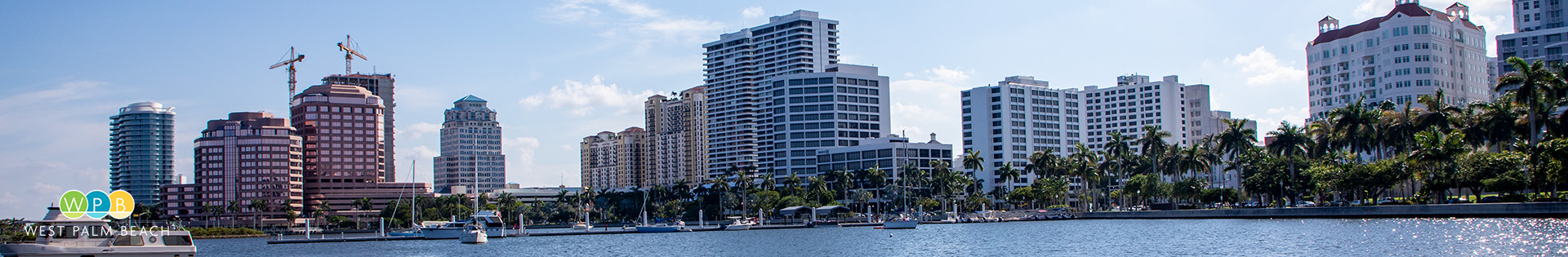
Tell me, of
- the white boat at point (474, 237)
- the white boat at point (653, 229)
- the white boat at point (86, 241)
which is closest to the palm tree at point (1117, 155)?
the white boat at point (653, 229)

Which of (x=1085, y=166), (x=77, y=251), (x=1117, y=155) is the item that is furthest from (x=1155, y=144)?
(x=77, y=251)

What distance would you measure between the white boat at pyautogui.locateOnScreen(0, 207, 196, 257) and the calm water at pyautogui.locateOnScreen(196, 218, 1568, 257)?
168 ft

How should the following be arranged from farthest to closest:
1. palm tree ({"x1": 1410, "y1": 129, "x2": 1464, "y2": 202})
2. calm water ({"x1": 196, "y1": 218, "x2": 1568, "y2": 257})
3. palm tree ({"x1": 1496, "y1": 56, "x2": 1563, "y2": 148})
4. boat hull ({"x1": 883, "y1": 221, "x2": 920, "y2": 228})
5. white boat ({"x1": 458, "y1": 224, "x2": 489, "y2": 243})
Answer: boat hull ({"x1": 883, "y1": 221, "x2": 920, "y2": 228}) → white boat ({"x1": 458, "y1": 224, "x2": 489, "y2": 243}) → palm tree ({"x1": 1410, "y1": 129, "x2": 1464, "y2": 202}) → palm tree ({"x1": 1496, "y1": 56, "x2": 1563, "y2": 148}) → calm water ({"x1": 196, "y1": 218, "x2": 1568, "y2": 257})

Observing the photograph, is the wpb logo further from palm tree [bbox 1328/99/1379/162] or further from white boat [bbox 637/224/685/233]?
palm tree [bbox 1328/99/1379/162]

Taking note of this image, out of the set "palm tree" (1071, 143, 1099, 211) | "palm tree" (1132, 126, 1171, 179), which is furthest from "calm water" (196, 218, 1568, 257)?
"palm tree" (1071, 143, 1099, 211)

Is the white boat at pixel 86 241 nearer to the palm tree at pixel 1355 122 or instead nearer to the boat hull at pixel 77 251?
the boat hull at pixel 77 251

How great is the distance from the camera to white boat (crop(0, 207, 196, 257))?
5469 cm

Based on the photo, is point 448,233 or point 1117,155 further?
point 1117,155

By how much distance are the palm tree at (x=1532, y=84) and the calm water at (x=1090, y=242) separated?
1271 centimetres

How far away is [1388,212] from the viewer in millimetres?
119250

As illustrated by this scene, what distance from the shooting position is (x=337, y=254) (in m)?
115

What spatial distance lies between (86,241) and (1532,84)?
354ft

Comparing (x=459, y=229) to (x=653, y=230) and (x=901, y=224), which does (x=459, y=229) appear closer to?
(x=653, y=230)

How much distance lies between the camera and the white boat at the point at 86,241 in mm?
54688
